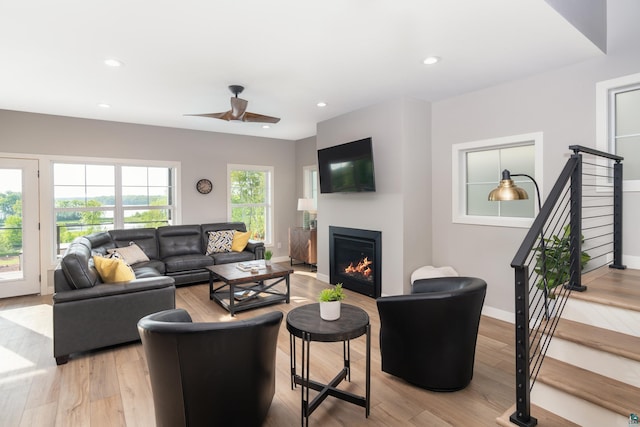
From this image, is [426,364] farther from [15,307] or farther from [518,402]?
[15,307]

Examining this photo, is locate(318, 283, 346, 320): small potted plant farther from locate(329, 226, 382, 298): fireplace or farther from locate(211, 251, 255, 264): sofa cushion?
locate(211, 251, 255, 264): sofa cushion

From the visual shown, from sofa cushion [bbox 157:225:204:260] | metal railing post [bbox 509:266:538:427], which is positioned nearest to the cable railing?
metal railing post [bbox 509:266:538:427]

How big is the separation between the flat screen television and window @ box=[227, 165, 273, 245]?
217 cm

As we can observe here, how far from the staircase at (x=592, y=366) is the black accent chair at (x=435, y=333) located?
50cm

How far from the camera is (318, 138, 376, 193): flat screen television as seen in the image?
4512mm

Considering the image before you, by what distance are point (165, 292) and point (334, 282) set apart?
274 cm

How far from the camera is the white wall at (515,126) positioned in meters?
2.93

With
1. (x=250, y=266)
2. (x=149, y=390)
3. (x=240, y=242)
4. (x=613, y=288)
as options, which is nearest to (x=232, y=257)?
(x=240, y=242)

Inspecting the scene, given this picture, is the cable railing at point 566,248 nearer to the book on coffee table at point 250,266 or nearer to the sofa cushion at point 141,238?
the book on coffee table at point 250,266

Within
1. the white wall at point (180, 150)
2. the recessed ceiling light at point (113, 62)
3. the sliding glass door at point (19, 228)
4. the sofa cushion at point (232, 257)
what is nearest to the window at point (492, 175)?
the sofa cushion at point (232, 257)

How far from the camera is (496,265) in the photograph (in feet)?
12.7

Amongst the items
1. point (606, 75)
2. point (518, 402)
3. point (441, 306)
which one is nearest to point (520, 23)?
point (606, 75)

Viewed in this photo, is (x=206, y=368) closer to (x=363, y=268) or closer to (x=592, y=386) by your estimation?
(x=592, y=386)

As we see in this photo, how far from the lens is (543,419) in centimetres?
169
